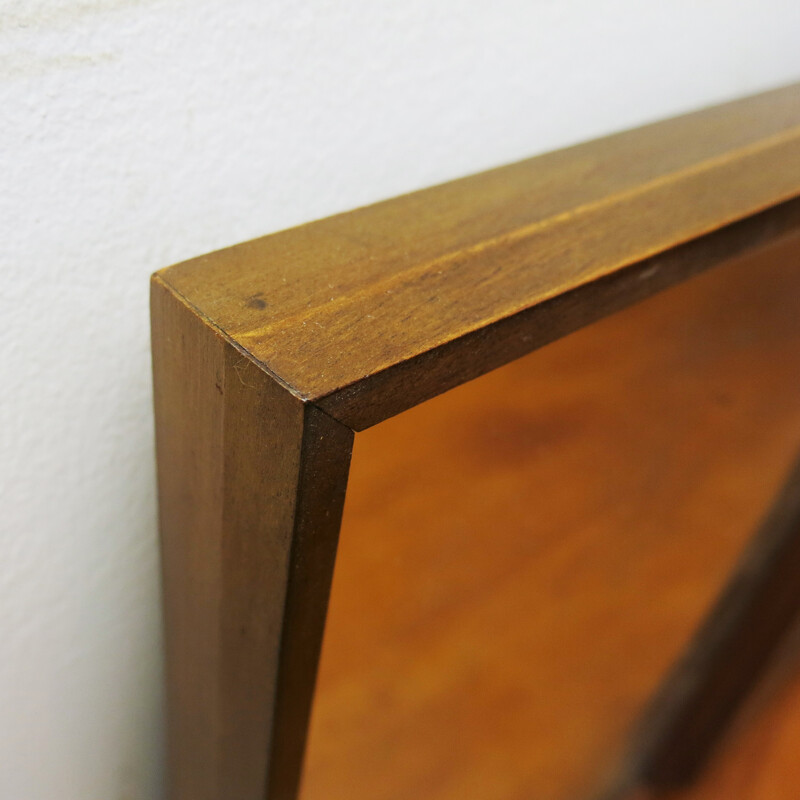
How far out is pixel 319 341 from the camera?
0.86ft

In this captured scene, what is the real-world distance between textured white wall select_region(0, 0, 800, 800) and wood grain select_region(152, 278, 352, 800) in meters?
0.04

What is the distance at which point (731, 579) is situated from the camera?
0.81 metres

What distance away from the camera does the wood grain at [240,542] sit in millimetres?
258

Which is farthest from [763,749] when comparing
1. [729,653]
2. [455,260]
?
[455,260]

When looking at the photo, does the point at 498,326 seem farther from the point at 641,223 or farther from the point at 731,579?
the point at 731,579

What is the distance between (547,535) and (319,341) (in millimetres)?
305

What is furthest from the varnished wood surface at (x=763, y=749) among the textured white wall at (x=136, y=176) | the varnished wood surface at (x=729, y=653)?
the textured white wall at (x=136, y=176)

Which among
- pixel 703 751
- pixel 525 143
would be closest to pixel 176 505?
pixel 525 143

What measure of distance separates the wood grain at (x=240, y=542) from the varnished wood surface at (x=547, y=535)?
5 centimetres

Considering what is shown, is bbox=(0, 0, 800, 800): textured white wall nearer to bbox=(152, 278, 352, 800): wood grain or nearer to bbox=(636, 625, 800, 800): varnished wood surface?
bbox=(152, 278, 352, 800): wood grain

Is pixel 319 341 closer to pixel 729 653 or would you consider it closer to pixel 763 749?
pixel 729 653

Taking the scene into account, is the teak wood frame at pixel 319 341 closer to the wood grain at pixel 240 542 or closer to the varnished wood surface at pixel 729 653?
the wood grain at pixel 240 542

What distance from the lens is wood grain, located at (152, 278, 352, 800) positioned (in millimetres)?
258

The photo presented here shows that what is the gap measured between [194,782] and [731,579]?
1.88 feet
